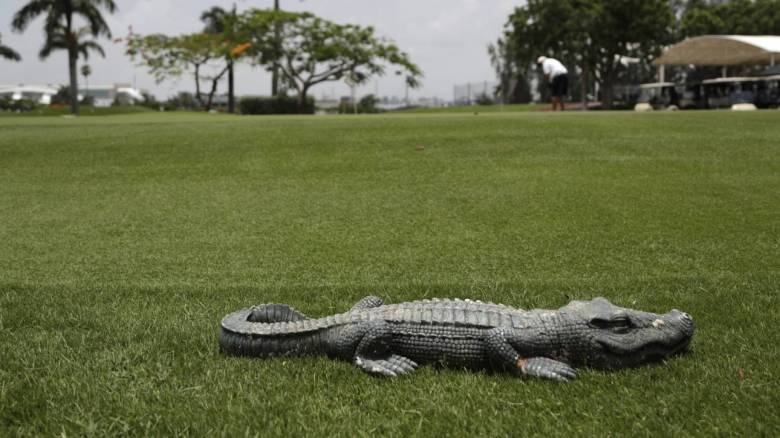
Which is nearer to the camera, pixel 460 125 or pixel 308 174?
pixel 308 174

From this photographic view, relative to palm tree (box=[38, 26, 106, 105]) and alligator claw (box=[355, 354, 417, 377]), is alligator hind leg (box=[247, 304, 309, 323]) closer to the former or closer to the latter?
alligator claw (box=[355, 354, 417, 377])

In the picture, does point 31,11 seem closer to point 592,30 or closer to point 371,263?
point 592,30

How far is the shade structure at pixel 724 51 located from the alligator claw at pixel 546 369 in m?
30.9

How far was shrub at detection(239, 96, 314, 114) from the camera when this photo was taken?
32.2 metres

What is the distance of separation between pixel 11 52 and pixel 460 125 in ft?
130

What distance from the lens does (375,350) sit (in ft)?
10.9

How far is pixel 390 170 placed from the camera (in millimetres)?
9195

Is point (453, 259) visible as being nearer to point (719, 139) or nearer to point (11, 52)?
point (719, 139)

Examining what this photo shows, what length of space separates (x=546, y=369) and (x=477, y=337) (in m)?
0.36

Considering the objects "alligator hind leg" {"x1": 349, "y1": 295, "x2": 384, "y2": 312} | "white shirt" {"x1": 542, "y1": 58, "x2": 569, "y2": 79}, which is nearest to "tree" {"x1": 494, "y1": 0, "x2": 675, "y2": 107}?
"white shirt" {"x1": 542, "y1": 58, "x2": 569, "y2": 79}

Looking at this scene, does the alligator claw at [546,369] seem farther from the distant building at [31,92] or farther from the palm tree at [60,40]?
the distant building at [31,92]

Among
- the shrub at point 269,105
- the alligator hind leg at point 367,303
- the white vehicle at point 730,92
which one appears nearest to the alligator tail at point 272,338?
the alligator hind leg at point 367,303

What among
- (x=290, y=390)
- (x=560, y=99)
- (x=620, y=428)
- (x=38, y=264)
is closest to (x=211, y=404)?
(x=290, y=390)

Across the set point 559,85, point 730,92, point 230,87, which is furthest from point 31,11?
point 730,92
